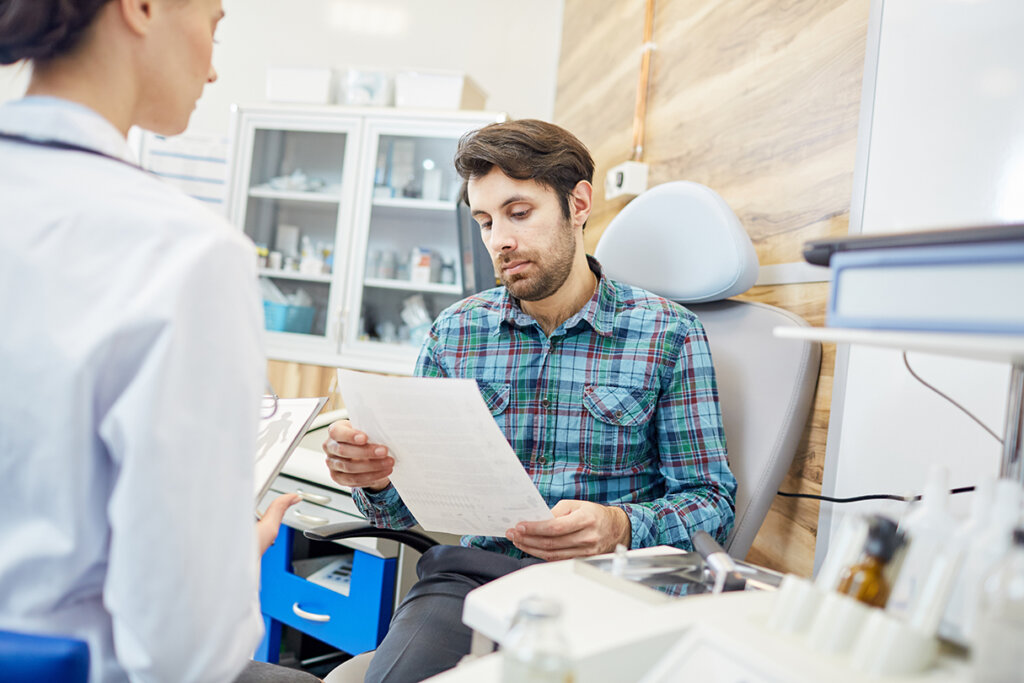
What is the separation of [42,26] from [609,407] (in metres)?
0.93

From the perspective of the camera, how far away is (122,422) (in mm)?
504

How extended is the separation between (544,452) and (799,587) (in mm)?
734

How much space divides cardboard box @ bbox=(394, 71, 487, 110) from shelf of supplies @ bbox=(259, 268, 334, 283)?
82 cm

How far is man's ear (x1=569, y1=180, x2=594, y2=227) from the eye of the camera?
4.67 feet

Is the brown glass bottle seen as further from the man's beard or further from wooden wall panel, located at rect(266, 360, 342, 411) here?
wooden wall panel, located at rect(266, 360, 342, 411)

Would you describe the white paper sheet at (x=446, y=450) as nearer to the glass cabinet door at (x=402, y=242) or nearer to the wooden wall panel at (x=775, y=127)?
the wooden wall panel at (x=775, y=127)

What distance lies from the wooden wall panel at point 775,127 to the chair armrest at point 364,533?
681 mm

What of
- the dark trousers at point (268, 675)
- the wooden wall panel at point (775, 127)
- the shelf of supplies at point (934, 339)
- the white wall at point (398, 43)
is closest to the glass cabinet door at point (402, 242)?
the white wall at point (398, 43)

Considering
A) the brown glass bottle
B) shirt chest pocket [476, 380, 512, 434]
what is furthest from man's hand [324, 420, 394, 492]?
the brown glass bottle

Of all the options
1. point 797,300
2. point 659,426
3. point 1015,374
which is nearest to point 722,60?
point 797,300

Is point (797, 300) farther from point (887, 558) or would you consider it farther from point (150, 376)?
point (150, 376)

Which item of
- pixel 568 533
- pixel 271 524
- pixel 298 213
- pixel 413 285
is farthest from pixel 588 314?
pixel 298 213

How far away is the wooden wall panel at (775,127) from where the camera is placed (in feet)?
4.06

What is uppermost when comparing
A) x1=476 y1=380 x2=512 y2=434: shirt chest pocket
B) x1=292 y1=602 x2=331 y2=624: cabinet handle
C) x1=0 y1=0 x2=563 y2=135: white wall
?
x1=0 y1=0 x2=563 y2=135: white wall
